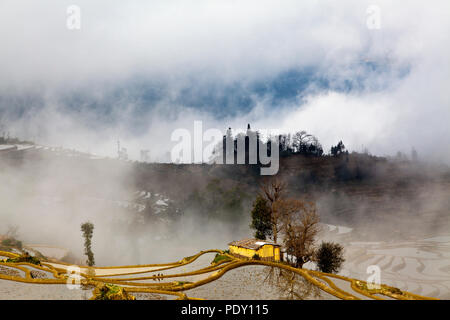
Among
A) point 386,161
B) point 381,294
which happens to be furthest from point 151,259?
point 386,161

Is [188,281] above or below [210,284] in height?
below

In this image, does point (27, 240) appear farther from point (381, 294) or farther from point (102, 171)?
point (381, 294)

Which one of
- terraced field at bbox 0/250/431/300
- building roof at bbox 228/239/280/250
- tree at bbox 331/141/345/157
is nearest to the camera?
terraced field at bbox 0/250/431/300

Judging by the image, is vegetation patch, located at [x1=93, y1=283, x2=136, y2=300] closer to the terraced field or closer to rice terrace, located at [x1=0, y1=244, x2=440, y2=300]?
rice terrace, located at [x1=0, y1=244, x2=440, y2=300]

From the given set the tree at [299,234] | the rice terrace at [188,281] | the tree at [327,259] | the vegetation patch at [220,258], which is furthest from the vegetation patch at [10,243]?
the tree at [327,259]

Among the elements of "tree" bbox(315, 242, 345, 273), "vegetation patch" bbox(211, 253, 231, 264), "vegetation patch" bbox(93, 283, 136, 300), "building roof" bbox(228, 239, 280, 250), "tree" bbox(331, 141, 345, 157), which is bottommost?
"tree" bbox(315, 242, 345, 273)

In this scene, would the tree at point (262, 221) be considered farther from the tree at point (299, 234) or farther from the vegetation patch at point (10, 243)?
the vegetation patch at point (10, 243)

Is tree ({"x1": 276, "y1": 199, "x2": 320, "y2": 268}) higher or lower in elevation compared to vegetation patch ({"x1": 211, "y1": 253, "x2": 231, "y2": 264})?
higher

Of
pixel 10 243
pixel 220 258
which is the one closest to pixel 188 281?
pixel 220 258

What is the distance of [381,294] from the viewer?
22.3 m

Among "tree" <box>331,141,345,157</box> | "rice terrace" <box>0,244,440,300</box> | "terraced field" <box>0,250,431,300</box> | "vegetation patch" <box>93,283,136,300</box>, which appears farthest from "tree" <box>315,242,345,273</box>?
"tree" <box>331,141,345,157</box>

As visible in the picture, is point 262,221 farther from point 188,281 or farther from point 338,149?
point 338,149

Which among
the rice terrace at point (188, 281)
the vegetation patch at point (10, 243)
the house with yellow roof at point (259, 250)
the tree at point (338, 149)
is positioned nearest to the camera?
the rice terrace at point (188, 281)

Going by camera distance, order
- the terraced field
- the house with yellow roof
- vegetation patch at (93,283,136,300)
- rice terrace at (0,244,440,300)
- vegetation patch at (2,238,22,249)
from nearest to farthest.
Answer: vegetation patch at (93,283,136,300)
the terraced field
rice terrace at (0,244,440,300)
the house with yellow roof
vegetation patch at (2,238,22,249)
